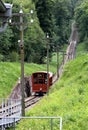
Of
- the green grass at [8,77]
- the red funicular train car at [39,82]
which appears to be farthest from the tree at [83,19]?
the red funicular train car at [39,82]

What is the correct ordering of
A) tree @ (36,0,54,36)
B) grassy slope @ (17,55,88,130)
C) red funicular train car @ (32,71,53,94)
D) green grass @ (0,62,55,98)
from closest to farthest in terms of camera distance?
1. grassy slope @ (17,55,88,130)
2. green grass @ (0,62,55,98)
3. red funicular train car @ (32,71,53,94)
4. tree @ (36,0,54,36)

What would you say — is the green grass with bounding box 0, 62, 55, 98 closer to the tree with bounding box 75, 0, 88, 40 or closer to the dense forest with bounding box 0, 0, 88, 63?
the dense forest with bounding box 0, 0, 88, 63

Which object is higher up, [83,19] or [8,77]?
[83,19]

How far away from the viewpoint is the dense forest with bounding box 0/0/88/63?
6231 centimetres

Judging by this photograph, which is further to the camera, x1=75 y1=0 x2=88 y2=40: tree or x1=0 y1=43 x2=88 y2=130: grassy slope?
x1=75 y1=0 x2=88 y2=40: tree

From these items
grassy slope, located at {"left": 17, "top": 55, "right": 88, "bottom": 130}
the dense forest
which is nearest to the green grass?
the dense forest

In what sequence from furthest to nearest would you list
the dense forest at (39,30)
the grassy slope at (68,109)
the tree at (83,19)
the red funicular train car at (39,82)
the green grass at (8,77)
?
the tree at (83,19) → the dense forest at (39,30) → the red funicular train car at (39,82) → the green grass at (8,77) → the grassy slope at (68,109)

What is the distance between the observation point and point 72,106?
25406 mm

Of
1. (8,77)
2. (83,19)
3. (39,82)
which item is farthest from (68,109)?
(83,19)

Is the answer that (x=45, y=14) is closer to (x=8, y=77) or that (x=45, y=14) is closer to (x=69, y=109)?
(x=8, y=77)

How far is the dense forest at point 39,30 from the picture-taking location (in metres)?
62.3

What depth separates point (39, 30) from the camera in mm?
75688

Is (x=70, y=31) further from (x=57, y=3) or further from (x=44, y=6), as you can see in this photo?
(x=44, y=6)

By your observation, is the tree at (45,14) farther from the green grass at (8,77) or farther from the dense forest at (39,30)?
the green grass at (8,77)
